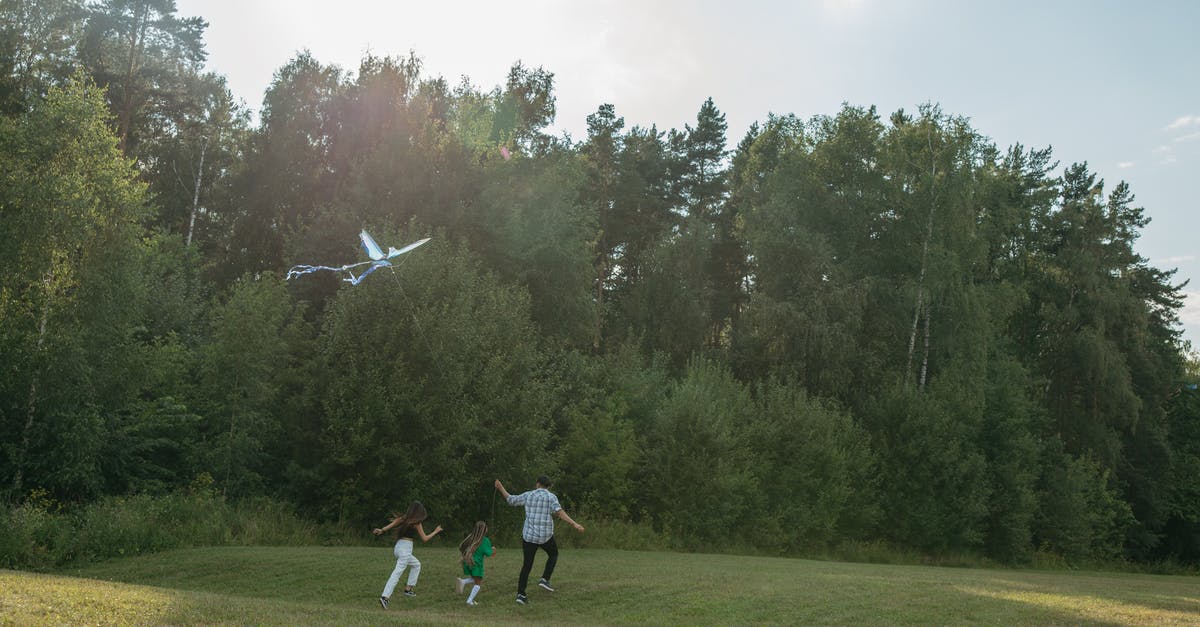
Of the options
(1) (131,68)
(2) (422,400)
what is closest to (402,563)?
(2) (422,400)

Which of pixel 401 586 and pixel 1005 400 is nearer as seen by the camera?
pixel 401 586

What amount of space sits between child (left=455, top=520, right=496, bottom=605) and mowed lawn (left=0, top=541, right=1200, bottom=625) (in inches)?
14.9

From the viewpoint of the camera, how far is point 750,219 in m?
52.7

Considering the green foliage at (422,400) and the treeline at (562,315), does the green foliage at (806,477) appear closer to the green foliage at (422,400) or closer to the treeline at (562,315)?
the treeline at (562,315)

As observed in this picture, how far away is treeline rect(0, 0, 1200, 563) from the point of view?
1010 inches

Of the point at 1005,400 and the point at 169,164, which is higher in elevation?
the point at 169,164

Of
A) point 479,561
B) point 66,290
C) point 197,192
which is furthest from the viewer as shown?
point 197,192

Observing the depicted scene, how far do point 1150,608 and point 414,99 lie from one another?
3673cm

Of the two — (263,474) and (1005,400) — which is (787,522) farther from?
(263,474)

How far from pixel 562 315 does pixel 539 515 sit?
88.8 feet

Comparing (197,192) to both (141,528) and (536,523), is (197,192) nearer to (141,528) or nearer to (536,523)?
(141,528)

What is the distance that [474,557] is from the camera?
15414 mm

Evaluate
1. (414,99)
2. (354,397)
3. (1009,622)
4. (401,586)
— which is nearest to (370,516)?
(354,397)

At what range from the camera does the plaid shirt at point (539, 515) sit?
15367 millimetres
